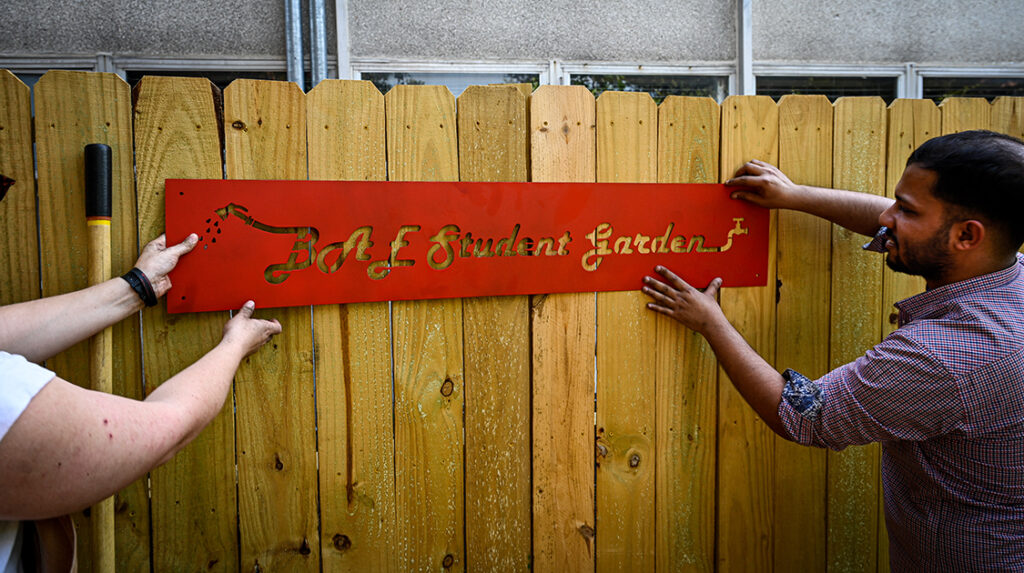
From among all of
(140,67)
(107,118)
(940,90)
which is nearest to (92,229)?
(107,118)

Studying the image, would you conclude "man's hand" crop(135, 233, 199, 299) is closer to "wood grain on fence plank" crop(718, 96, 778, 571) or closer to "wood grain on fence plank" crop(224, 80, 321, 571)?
"wood grain on fence plank" crop(224, 80, 321, 571)

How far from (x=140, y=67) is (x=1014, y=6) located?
5992 millimetres

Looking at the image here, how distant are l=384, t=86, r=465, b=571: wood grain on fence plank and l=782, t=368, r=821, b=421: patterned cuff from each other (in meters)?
0.90

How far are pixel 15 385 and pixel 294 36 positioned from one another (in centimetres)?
287

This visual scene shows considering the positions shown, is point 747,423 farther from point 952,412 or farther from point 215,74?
point 215,74

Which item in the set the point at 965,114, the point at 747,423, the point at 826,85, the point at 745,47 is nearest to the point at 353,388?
the point at 747,423

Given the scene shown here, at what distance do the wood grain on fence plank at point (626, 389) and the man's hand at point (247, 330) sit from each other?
3.21 feet

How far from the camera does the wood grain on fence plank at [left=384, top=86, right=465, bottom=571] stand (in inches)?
55.2

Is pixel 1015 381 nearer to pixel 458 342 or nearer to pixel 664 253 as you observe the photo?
pixel 664 253

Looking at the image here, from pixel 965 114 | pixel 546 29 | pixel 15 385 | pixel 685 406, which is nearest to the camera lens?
pixel 15 385

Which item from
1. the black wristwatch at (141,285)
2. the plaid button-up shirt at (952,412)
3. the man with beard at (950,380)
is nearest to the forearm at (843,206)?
the man with beard at (950,380)

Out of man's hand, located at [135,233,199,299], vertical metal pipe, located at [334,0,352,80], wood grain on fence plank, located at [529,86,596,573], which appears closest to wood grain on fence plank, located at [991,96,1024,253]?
wood grain on fence plank, located at [529,86,596,573]

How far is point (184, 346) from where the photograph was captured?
1290 millimetres

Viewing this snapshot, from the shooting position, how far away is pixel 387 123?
138 cm
